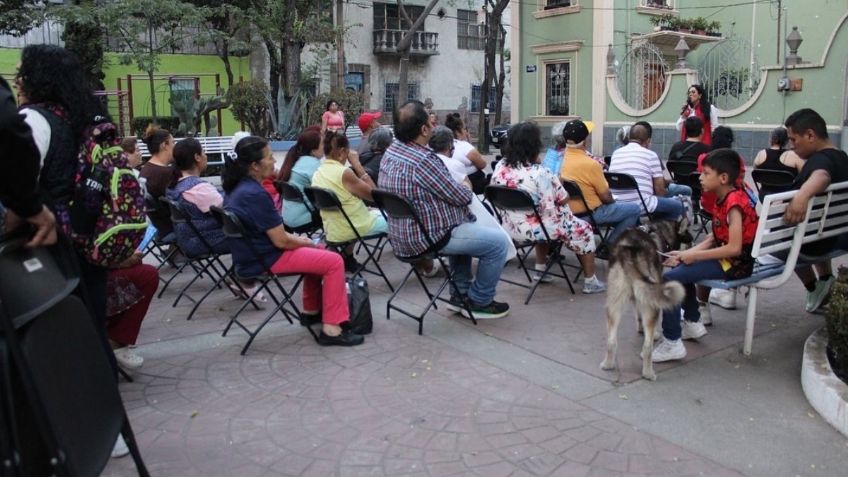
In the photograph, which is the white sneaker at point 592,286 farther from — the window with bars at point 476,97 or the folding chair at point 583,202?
the window with bars at point 476,97

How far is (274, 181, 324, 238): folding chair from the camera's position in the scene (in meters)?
6.61

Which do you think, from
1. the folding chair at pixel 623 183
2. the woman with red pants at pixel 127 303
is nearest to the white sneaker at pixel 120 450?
the woman with red pants at pixel 127 303

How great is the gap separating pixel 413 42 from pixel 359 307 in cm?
3017

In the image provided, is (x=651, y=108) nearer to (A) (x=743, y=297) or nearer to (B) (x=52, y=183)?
(A) (x=743, y=297)

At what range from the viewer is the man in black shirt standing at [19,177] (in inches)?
87.9

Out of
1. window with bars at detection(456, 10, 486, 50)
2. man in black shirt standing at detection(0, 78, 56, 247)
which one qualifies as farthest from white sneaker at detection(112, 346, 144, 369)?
window with bars at detection(456, 10, 486, 50)

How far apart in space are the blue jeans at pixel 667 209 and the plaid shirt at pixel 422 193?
246 centimetres

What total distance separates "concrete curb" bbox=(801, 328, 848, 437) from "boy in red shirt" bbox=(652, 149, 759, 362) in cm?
60

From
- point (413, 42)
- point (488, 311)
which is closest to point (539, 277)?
point (488, 311)

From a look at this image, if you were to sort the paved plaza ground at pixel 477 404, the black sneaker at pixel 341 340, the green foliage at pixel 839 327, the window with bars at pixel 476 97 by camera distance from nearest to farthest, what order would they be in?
the paved plaza ground at pixel 477 404
the green foliage at pixel 839 327
the black sneaker at pixel 341 340
the window with bars at pixel 476 97

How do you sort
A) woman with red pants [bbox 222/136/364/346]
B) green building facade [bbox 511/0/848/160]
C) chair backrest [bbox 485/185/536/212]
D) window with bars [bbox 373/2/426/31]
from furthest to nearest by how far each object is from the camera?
window with bars [bbox 373/2/426/31] < green building facade [bbox 511/0/848/160] < chair backrest [bbox 485/185/536/212] < woman with red pants [bbox 222/136/364/346]

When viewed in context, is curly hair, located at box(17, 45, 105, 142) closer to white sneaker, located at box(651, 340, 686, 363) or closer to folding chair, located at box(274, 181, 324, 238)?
folding chair, located at box(274, 181, 324, 238)

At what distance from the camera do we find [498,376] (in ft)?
14.1

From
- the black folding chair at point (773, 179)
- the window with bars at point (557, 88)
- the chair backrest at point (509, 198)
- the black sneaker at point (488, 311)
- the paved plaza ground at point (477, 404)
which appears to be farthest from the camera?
the window with bars at point (557, 88)
